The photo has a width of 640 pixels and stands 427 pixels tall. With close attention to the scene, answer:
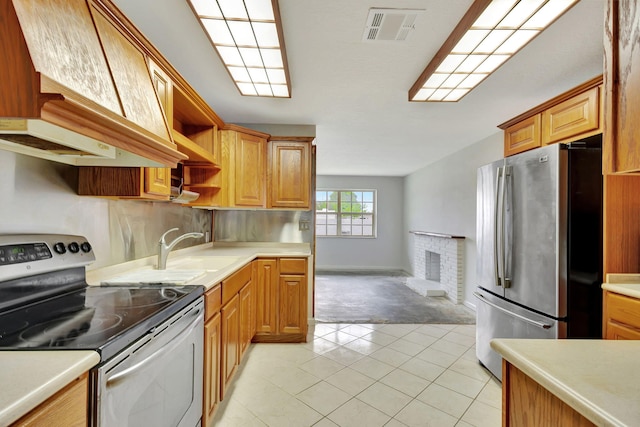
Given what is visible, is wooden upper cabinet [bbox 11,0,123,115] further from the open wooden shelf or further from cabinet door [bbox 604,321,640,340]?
cabinet door [bbox 604,321,640,340]

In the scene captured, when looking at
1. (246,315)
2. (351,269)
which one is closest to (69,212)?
(246,315)

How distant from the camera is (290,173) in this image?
3424mm

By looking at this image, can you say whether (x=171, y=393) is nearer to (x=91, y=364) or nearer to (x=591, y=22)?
(x=91, y=364)

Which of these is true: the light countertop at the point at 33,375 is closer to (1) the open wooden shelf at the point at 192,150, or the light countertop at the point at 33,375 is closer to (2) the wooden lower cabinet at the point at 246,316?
(1) the open wooden shelf at the point at 192,150

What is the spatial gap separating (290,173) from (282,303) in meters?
1.44

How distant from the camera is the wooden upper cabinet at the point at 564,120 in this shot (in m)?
1.90

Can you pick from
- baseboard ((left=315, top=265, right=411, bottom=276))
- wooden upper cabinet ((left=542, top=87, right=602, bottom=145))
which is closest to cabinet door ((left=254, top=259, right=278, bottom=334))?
wooden upper cabinet ((left=542, top=87, right=602, bottom=145))

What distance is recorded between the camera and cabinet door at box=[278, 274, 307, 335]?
3.03 meters

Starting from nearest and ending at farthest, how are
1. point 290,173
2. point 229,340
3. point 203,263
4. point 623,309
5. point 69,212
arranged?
point 69,212
point 623,309
point 229,340
point 203,263
point 290,173

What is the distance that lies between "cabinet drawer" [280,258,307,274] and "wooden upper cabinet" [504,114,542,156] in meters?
2.20

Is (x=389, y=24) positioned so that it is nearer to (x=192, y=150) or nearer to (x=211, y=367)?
(x=192, y=150)

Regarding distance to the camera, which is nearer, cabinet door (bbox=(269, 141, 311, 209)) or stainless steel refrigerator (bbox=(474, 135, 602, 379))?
stainless steel refrigerator (bbox=(474, 135, 602, 379))

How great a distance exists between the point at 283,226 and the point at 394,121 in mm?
1843

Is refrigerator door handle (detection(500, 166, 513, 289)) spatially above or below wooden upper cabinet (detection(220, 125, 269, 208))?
below
